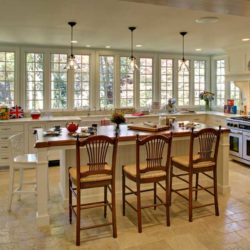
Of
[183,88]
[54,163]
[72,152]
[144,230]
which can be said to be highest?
[183,88]

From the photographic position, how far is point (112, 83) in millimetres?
7152

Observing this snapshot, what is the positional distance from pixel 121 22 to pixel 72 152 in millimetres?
1943

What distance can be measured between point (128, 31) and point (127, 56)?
2.32 meters

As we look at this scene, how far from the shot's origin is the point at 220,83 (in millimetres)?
7953

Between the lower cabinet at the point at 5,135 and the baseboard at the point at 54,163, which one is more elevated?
the lower cabinet at the point at 5,135

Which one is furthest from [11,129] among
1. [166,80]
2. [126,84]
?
[166,80]

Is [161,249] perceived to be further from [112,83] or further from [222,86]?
[222,86]

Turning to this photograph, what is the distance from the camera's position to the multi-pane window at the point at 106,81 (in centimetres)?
703

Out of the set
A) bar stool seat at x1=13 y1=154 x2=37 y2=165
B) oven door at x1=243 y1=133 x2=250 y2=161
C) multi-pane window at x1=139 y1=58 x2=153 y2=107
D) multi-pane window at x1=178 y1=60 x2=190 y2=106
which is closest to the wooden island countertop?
bar stool seat at x1=13 y1=154 x2=37 y2=165

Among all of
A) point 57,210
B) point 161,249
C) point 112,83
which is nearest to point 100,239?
point 161,249

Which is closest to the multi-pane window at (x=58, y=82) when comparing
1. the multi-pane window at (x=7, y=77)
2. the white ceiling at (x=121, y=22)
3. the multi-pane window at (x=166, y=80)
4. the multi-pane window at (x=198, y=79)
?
the white ceiling at (x=121, y=22)

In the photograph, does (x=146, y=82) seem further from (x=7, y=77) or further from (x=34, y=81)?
(x=7, y=77)

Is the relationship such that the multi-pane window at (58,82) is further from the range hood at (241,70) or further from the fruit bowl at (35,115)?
the range hood at (241,70)

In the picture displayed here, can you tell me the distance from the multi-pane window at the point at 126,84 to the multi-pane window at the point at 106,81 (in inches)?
9.9
